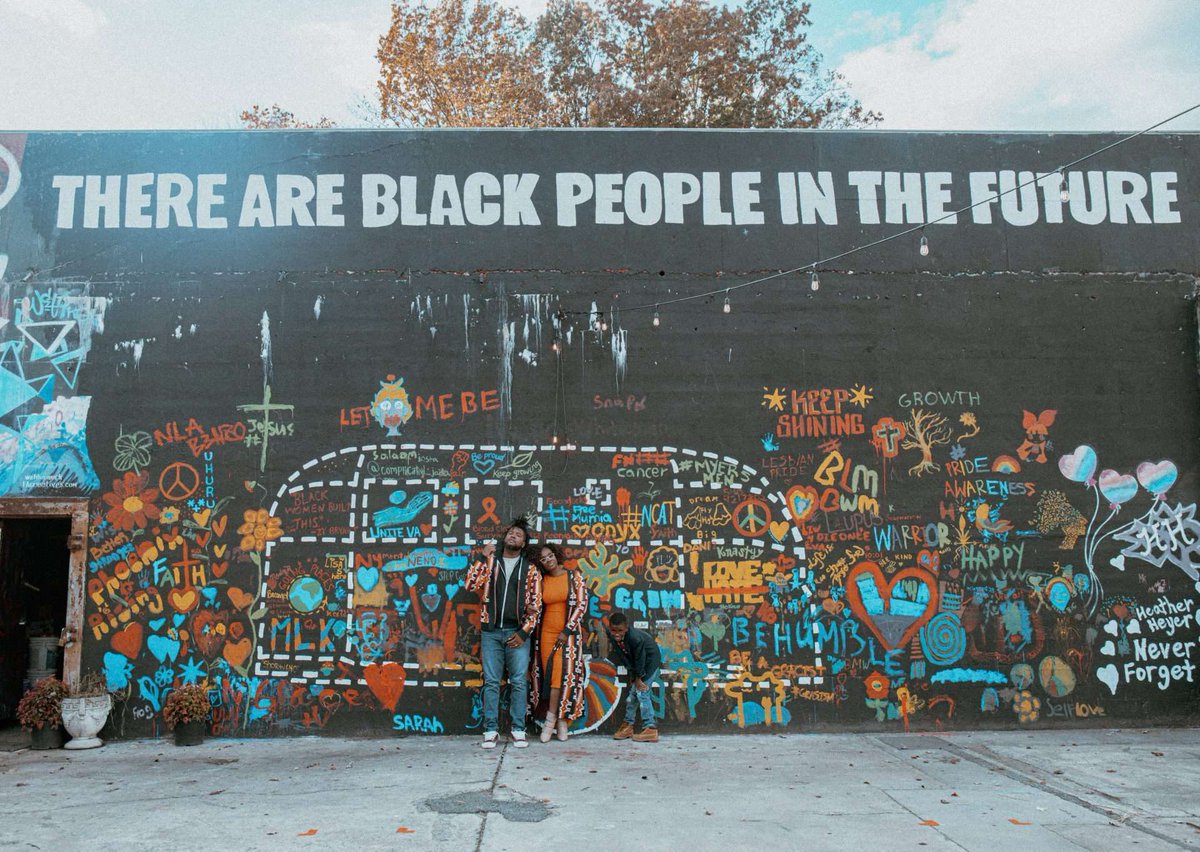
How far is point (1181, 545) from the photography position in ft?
28.7

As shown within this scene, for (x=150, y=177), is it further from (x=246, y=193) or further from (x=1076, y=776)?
(x=1076, y=776)

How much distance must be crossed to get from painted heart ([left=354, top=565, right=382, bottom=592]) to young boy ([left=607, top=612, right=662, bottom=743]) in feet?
7.12

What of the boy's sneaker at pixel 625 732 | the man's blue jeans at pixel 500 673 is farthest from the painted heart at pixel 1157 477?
the man's blue jeans at pixel 500 673

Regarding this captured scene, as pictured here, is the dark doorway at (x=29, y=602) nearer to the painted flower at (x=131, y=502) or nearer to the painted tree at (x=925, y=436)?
the painted flower at (x=131, y=502)

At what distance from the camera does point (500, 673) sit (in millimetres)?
8055

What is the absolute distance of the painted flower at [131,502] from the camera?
852 centimetres

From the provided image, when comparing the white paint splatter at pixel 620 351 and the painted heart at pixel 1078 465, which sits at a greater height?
the white paint splatter at pixel 620 351

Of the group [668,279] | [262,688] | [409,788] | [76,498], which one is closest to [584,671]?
[409,788]

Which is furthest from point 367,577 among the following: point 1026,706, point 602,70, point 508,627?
point 602,70

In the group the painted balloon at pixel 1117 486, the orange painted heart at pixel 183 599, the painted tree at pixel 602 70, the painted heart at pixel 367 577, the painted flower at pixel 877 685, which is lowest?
the painted flower at pixel 877 685

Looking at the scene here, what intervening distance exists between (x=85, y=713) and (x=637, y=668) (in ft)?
15.7

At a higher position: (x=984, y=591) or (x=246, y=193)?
(x=246, y=193)

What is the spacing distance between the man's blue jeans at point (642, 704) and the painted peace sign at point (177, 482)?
14.5ft

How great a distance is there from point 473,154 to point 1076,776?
743 centimetres
